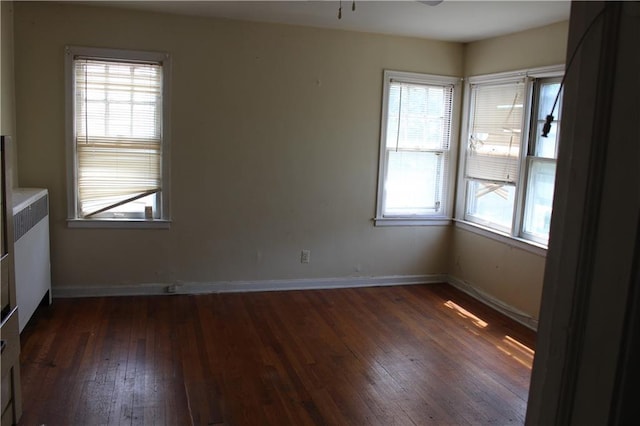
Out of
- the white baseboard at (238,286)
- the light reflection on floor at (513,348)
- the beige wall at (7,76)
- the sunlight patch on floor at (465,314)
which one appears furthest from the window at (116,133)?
the light reflection on floor at (513,348)

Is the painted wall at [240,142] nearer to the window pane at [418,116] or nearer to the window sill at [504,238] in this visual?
the window pane at [418,116]

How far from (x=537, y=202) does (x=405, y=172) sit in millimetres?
1351

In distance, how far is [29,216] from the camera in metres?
3.71

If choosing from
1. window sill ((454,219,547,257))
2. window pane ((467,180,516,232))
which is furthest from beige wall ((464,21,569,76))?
window sill ((454,219,547,257))

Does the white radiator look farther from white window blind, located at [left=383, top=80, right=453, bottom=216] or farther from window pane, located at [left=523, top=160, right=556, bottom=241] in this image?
window pane, located at [left=523, top=160, right=556, bottom=241]

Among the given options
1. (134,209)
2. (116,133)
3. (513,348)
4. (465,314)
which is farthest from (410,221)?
(116,133)

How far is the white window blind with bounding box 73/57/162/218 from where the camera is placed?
4367 mm

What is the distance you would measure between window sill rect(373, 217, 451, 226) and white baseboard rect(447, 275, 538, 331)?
59cm

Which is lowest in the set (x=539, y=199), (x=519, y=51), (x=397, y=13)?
(x=539, y=199)

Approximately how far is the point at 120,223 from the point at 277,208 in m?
1.38

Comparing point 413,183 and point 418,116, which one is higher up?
point 418,116

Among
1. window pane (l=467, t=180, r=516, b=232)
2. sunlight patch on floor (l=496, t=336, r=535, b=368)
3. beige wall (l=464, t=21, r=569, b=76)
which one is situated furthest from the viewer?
window pane (l=467, t=180, r=516, b=232)

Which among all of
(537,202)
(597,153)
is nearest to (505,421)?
(537,202)

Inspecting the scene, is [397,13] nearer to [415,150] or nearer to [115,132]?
[415,150]
